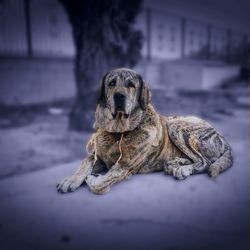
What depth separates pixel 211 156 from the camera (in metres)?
2.89

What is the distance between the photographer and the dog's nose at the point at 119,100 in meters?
2.42

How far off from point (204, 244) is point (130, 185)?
0.76 meters

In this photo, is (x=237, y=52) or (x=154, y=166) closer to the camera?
(x=154, y=166)

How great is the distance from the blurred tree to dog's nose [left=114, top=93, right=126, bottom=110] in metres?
5.09

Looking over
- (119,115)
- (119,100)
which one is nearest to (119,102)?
(119,100)

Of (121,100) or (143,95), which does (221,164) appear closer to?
(143,95)

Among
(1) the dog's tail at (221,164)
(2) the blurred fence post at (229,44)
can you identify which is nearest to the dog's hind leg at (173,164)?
(1) the dog's tail at (221,164)

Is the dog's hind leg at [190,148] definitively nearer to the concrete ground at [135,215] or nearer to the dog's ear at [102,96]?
the concrete ground at [135,215]

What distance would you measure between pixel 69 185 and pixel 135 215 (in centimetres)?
56

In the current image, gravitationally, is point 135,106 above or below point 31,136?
above

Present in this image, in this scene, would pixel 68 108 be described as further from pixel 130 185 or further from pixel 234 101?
pixel 130 185

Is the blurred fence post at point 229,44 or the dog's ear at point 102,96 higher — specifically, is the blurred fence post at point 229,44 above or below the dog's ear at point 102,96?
above

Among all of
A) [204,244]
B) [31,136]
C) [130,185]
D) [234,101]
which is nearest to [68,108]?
[31,136]

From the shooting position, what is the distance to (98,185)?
2398mm
